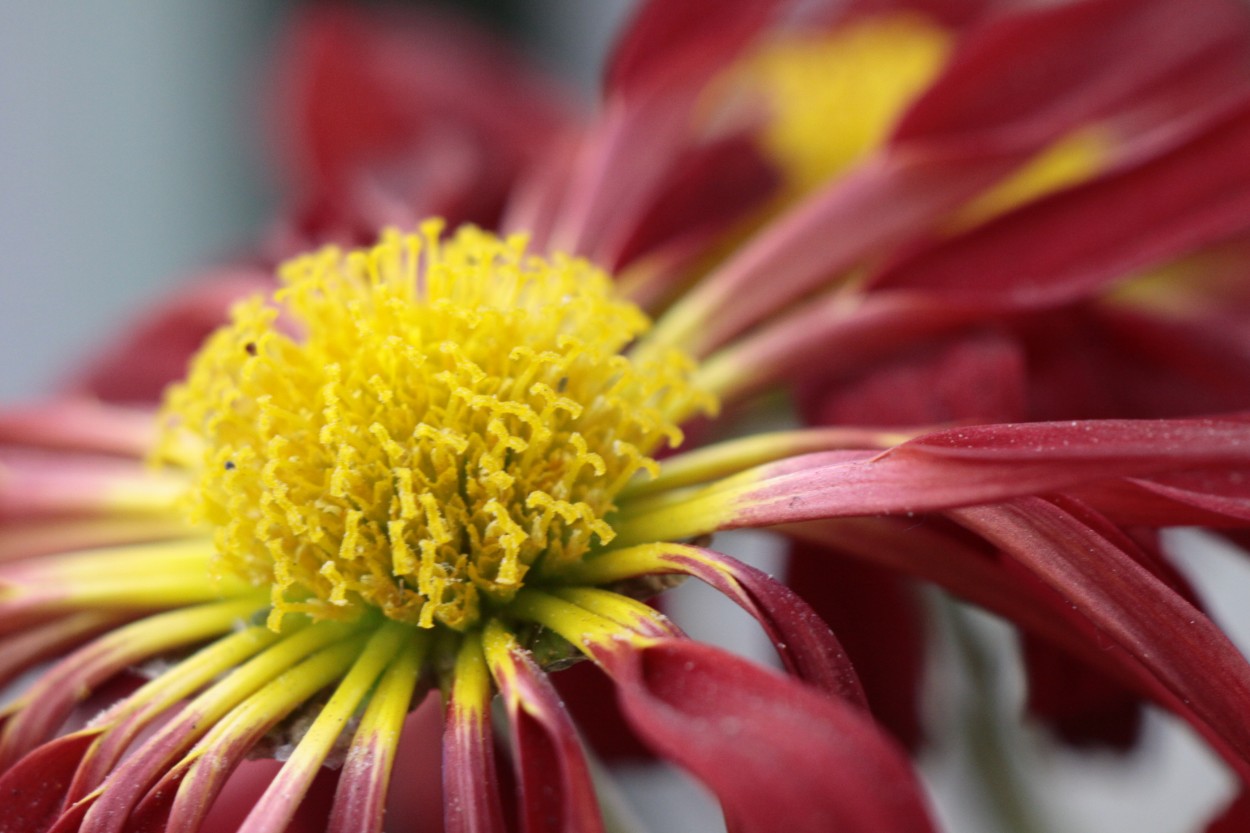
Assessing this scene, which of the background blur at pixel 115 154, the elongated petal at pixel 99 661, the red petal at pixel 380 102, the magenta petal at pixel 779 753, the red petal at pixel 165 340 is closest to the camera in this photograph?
the magenta petal at pixel 779 753

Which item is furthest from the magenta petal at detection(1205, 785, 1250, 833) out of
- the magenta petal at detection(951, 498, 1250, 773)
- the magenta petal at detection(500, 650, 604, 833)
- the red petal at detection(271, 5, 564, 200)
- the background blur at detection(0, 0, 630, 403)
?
the background blur at detection(0, 0, 630, 403)

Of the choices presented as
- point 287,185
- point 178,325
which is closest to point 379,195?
point 178,325

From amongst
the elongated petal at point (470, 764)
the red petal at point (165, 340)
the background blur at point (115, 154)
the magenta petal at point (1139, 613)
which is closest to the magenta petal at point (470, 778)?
the elongated petal at point (470, 764)

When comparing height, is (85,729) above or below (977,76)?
below

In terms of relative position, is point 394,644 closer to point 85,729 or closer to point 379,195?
point 85,729

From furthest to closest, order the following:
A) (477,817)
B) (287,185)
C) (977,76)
→ (287,185)
(977,76)
(477,817)

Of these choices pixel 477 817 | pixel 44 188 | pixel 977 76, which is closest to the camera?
pixel 477 817

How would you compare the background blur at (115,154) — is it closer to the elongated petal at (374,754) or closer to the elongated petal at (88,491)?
the elongated petal at (88,491)
